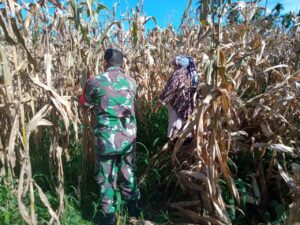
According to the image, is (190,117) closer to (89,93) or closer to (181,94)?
(181,94)

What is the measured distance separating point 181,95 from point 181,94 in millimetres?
18

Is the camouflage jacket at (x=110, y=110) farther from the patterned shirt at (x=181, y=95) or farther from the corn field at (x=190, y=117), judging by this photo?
the patterned shirt at (x=181, y=95)

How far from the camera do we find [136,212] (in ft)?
10.2

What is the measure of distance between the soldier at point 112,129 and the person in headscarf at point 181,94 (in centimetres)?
40

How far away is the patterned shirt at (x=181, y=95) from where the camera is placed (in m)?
3.25

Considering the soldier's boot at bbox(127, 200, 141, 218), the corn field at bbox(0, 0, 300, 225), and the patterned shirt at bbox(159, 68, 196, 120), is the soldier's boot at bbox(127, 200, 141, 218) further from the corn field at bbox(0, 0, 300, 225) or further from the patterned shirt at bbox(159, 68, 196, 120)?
the patterned shirt at bbox(159, 68, 196, 120)

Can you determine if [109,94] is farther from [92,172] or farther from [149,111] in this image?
[149,111]

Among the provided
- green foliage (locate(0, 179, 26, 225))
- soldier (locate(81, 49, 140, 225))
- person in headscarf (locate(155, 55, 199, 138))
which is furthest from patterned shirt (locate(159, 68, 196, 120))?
green foliage (locate(0, 179, 26, 225))

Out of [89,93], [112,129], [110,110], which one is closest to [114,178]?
[112,129]

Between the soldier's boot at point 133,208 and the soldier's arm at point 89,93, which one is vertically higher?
the soldier's arm at point 89,93

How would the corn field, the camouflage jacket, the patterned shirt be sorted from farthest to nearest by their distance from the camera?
the patterned shirt, the camouflage jacket, the corn field

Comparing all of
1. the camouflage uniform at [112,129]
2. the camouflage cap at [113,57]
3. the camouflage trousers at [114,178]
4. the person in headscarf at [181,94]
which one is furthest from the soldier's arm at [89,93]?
the person in headscarf at [181,94]

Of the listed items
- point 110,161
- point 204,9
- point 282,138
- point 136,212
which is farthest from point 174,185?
point 204,9

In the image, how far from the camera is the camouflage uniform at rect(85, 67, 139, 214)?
9.47ft
